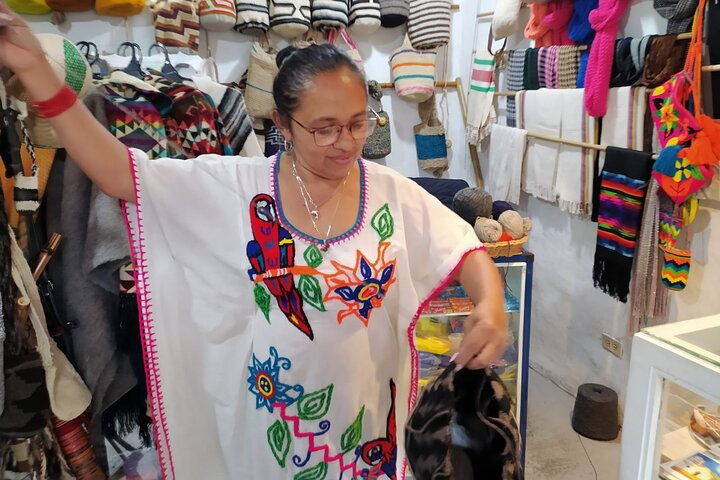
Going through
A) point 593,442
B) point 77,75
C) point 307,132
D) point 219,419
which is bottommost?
point 593,442

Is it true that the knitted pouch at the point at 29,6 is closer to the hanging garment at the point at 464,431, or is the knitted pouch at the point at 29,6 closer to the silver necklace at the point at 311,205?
the silver necklace at the point at 311,205

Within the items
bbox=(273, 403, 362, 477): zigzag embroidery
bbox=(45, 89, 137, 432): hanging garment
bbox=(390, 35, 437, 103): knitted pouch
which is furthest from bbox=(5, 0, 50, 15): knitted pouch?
bbox=(273, 403, 362, 477): zigzag embroidery

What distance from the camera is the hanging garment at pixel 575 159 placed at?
228 centimetres

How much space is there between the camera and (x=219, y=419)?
120cm

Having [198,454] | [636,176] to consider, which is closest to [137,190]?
[198,454]

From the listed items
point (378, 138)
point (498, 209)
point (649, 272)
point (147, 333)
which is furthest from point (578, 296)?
point (147, 333)

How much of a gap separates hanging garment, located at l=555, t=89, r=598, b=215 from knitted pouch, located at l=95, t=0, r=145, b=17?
1928mm

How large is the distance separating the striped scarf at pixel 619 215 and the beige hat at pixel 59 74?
1.81 m

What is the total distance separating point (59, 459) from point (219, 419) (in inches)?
15.9

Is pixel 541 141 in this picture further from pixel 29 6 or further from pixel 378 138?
pixel 29 6

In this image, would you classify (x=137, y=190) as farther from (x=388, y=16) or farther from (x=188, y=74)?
(x=388, y=16)

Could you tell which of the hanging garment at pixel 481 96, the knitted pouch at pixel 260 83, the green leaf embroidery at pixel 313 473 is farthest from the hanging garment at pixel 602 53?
the green leaf embroidery at pixel 313 473

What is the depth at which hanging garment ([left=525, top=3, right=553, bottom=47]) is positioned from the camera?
248 centimetres

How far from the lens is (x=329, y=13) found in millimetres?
2795
